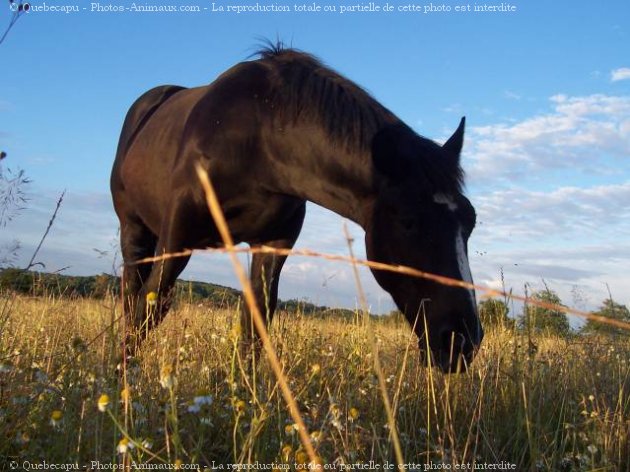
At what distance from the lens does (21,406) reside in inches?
91.0

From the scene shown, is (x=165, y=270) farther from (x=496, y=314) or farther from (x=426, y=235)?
(x=496, y=314)

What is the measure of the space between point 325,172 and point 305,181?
0.22 m

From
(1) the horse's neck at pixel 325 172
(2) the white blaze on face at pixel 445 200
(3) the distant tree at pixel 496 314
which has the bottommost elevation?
(3) the distant tree at pixel 496 314

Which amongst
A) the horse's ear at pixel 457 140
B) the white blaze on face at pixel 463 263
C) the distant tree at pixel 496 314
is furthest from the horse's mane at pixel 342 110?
the distant tree at pixel 496 314

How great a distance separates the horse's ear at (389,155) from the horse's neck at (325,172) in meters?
0.12

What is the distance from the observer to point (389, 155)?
4.08 metres

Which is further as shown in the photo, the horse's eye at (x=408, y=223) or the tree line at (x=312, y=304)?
the horse's eye at (x=408, y=223)

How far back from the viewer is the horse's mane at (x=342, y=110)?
3932mm

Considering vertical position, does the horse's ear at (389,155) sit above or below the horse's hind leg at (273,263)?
above

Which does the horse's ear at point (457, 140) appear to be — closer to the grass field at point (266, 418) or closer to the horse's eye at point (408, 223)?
the horse's eye at point (408, 223)

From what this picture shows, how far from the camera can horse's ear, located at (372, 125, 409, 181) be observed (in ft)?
13.2

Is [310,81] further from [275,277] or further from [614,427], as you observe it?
[614,427]

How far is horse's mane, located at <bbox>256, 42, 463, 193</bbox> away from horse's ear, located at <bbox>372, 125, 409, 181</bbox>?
3.2 inches

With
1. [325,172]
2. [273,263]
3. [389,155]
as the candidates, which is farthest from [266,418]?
[273,263]
